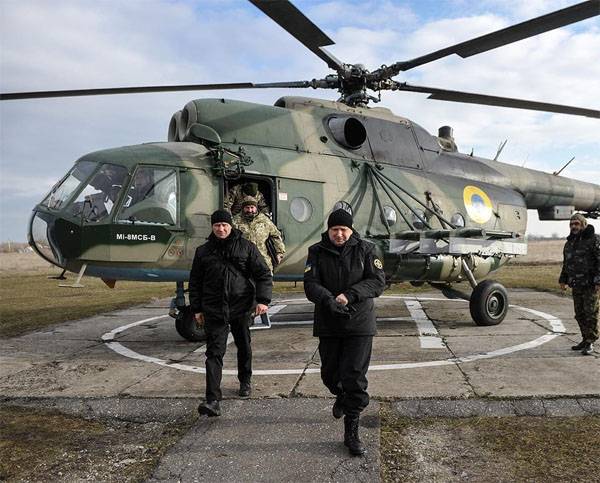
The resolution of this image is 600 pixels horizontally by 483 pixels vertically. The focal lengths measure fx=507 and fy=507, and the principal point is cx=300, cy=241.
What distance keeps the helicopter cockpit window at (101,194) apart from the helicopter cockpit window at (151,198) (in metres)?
0.16

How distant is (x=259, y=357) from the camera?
20.2 feet

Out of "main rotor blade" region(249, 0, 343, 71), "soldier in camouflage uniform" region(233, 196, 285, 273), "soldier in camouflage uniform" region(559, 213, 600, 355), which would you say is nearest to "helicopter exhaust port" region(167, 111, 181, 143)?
"main rotor blade" region(249, 0, 343, 71)

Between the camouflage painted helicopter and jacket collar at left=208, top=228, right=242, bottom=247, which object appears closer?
jacket collar at left=208, top=228, right=242, bottom=247

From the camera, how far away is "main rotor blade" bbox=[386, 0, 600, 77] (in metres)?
5.69

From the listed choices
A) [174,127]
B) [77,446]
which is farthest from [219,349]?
[174,127]

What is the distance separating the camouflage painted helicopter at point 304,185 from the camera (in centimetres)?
631

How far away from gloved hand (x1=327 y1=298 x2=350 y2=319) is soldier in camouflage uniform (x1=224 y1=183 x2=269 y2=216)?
3.27m

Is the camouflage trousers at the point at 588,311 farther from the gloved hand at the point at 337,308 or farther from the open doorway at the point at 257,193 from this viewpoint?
the open doorway at the point at 257,193

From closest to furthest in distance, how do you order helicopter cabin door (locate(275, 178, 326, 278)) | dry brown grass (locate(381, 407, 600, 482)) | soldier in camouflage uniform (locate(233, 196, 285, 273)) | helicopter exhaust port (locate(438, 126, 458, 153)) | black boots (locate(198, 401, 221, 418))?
dry brown grass (locate(381, 407, 600, 482)) < black boots (locate(198, 401, 221, 418)) < soldier in camouflage uniform (locate(233, 196, 285, 273)) < helicopter cabin door (locate(275, 178, 326, 278)) < helicopter exhaust port (locate(438, 126, 458, 153))

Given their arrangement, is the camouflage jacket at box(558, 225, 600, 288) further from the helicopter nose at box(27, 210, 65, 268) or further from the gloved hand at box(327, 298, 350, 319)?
the helicopter nose at box(27, 210, 65, 268)

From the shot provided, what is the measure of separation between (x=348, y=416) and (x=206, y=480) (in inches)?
38.0

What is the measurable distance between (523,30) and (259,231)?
13.1 ft

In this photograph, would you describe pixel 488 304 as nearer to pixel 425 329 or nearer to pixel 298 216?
pixel 425 329

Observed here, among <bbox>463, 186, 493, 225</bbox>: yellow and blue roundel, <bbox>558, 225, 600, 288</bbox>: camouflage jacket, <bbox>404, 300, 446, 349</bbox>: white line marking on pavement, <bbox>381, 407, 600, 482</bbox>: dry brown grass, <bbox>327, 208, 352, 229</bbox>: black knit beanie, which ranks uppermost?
<bbox>463, 186, 493, 225</bbox>: yellow and blue roundel
